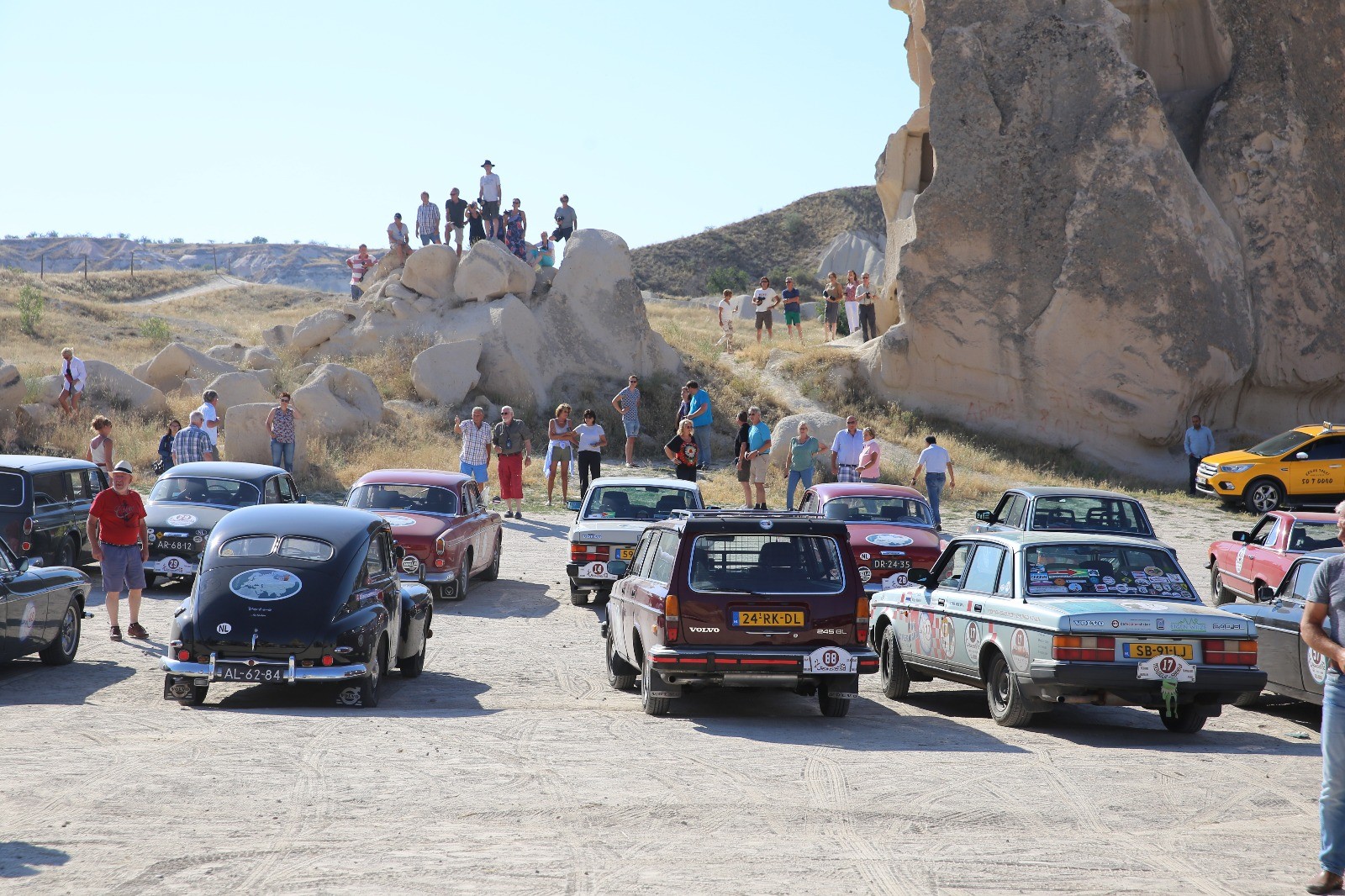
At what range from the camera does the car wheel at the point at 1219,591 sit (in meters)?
16.7

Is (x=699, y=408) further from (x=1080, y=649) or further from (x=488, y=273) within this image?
(x=1080, y=649)

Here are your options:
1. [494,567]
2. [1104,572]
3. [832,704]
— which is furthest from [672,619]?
[494,567]

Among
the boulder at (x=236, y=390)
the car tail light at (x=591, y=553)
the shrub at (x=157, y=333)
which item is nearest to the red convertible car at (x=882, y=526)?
the car tail light at (x=591, y=553)

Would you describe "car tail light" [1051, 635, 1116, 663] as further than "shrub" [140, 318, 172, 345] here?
No

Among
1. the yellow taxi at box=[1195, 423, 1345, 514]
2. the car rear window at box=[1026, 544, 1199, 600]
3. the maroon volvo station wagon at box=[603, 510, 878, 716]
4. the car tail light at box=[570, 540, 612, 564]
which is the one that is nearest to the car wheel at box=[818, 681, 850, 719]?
the maroon volvo station wagon at box=[603, 510, 878, 716]

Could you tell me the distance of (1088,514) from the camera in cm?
1666

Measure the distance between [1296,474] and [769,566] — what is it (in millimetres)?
21967

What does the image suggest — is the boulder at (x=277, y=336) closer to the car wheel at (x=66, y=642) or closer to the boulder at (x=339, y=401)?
the boulder at (x=339, y=401)

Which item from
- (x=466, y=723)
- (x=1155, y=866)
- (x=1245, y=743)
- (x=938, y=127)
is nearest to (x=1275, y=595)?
(x=1245, y=743)

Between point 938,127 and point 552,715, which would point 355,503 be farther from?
point 938,127

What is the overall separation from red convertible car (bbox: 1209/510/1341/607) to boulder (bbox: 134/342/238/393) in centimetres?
2397

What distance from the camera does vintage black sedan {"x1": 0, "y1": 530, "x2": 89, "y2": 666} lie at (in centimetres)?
1131

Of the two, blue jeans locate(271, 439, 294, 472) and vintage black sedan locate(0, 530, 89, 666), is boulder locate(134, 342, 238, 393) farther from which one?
vintage black sedan locate(0, 530, 89, 666)

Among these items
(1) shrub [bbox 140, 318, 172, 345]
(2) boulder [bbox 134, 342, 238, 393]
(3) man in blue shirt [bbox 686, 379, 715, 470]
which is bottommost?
(3) man in blue shirt [bbox 686, 379, 715, 470]
